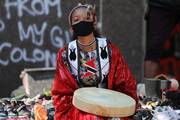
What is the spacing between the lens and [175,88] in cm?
645

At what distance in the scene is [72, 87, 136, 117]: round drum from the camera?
4.53 m

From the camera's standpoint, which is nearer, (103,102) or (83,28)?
(103,102)

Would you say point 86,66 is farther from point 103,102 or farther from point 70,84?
point 103,102

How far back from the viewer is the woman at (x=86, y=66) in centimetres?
505

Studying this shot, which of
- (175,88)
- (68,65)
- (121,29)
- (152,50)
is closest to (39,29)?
(121,29)

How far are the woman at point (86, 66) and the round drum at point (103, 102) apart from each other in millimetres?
271

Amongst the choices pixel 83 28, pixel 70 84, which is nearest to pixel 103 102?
pixel 70 84

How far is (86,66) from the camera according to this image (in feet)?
16.8

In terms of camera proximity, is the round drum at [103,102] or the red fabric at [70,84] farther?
the red fabric at [70,84]

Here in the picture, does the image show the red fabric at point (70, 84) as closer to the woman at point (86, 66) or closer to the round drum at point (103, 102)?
the woman at point (86, 66)

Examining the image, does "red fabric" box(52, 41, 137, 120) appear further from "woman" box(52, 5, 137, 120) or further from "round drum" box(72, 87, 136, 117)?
"round drum" box(72, 87, 136, 117)

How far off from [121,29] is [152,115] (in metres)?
2.87

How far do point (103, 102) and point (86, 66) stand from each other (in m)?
0.60

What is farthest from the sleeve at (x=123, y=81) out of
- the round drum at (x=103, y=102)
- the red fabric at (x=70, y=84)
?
the round drum at (x=103, y=102)
